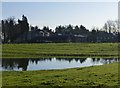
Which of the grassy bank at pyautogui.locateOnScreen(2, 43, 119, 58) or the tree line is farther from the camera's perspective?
the tree line

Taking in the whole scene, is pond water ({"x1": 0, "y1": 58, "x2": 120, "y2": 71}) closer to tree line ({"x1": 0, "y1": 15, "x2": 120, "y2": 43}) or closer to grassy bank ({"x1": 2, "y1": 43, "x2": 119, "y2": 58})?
grassy bank ({"x1": 2, "y1": 43, "x2": 119, "y2": 58})

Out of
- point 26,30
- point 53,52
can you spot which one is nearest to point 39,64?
point 53,52

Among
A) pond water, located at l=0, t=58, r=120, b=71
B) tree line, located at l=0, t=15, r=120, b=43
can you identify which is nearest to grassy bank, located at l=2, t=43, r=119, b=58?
pond water, located at l=0, t=58, r=120, b=71

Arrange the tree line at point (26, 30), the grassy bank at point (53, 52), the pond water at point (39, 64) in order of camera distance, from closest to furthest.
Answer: the pond water at point (39, 64), the grassy bank at point (53, 52), the tree line at point (26, 30)

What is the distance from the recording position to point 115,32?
175 m

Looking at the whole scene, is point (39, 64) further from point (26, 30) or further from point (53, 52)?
point (26, 30)

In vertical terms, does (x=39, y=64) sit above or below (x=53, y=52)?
above

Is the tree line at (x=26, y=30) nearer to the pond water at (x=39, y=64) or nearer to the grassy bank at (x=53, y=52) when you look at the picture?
the grassy bank at (x=53, y=52)

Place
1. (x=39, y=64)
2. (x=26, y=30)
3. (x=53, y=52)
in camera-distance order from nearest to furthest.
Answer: (x=39, y=64), (x=53, y=52), (x=26, y=30)

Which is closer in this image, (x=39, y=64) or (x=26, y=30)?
(x=39, y=64)

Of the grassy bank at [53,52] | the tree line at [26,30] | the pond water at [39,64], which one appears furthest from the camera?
the tree line at [26,30]

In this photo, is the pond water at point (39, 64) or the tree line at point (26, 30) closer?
the pond water at point (39, 64)

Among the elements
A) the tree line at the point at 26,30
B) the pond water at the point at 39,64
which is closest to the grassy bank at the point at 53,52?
the pond water at the point at 39,64

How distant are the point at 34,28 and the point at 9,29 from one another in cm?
3997
